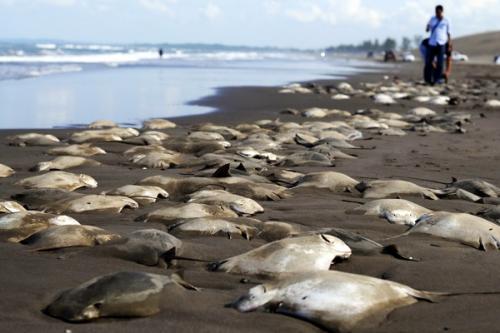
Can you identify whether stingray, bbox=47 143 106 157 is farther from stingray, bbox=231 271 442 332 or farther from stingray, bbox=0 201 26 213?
stingray, bbox=231 271 442 332

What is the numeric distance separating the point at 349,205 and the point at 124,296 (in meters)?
2.73

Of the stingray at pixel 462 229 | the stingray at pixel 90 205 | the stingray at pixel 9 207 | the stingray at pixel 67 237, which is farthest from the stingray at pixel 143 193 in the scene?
the stingray at pixel 462 229

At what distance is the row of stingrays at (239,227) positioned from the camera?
2.92m

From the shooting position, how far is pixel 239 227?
14.3 feet

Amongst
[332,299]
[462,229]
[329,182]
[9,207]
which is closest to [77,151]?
[329,182]

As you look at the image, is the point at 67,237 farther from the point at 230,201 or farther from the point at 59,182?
the point at 59,182

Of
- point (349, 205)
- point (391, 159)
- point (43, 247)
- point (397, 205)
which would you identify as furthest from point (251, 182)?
point (391, 159)

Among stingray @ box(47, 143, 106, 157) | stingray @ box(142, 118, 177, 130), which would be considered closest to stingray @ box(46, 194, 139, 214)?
stingray @ box(47, 143, 106, 157)

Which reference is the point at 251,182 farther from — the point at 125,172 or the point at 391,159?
the point at 391,159

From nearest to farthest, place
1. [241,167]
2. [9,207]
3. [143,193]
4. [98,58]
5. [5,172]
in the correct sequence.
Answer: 1. [9,207]
2. [143,193]
3. [241,167]
4. [5,172]
5. [98,58]

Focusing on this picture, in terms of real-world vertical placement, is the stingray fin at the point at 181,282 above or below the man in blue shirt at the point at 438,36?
below

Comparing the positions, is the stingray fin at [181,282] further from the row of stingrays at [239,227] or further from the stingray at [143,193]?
the stingray at [143,193]

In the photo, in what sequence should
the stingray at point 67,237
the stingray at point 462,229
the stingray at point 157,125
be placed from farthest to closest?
the stingray at point 157,125
the stingray at point 462,229
the stingray at point 67,237

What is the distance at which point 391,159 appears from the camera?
8078 millimetres
